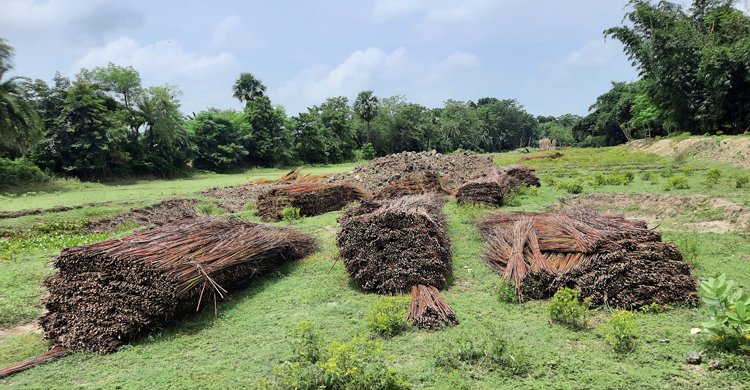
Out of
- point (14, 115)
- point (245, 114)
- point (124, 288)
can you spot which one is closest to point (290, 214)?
point (124, 288)

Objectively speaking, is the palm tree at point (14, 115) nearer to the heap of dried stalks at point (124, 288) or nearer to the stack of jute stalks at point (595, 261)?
the heap of dried stalks at point (124, 288)

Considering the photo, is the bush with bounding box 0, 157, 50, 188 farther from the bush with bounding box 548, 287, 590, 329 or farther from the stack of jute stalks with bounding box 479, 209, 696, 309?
the bush with bounding box 548, 287, 590, 329

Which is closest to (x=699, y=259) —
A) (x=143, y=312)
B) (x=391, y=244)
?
(x=391, y=244)

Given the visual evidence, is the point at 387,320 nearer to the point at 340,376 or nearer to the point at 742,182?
the point at 340,376

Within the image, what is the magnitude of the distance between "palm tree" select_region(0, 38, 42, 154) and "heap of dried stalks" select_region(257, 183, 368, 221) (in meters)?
18.1

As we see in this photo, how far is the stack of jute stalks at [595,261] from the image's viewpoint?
227 inches

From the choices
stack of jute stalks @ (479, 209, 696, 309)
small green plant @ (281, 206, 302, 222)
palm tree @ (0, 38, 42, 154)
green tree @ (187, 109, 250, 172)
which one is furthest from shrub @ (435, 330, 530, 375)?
green tree @ (187, 109, 250, 172)

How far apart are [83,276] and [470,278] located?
227 inches

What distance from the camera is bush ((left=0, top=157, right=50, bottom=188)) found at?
26062mm

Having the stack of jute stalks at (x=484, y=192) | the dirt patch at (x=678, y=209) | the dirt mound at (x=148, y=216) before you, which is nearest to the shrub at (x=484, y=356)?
the dirt patch at (x=678, y=209)

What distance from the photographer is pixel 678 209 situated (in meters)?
11.2

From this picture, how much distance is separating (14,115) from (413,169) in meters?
21.4

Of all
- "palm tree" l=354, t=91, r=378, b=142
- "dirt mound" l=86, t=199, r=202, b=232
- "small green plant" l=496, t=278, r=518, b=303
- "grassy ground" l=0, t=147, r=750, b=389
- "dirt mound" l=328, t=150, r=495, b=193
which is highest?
"palm tree" l=354, t=91, r=378, b=142

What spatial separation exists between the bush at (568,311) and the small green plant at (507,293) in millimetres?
779
